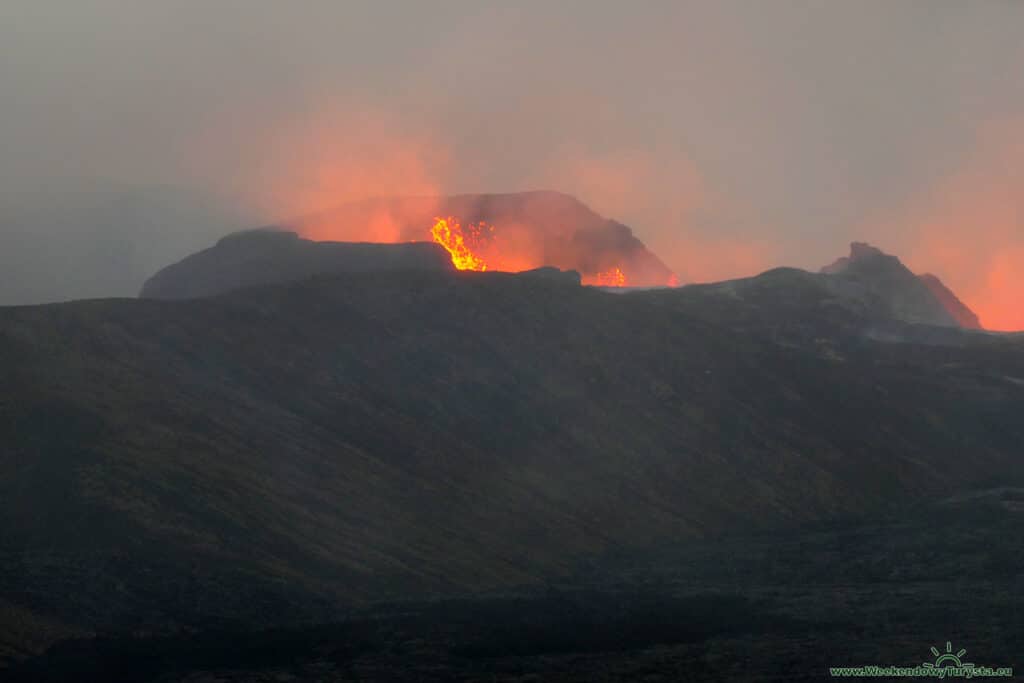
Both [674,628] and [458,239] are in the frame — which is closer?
[674,628]

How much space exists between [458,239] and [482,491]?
109m

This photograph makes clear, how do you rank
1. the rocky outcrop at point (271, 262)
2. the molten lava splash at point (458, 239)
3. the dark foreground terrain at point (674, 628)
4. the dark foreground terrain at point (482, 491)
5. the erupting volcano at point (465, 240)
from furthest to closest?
the erupting volcano at point (465, 240), the molten lava splash at point (458, 239), the rocky outcrop at point (271, 262), the dark foreground terrain at point (482, 491), the dark foreground terrain at point (674, 628)

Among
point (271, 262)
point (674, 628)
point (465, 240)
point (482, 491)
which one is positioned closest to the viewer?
point (674, 628)

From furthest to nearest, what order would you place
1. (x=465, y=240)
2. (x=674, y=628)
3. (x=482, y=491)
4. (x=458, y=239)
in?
(x=465, y=240), (x=458, y=239), (x=482, y=491), (x=674, y=628)

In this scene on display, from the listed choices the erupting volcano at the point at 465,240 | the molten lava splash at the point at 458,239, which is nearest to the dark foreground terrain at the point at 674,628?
the molten lava splash at the point at 458,239

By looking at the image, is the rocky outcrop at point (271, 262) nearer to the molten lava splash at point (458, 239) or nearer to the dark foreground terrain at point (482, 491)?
the molten lava splash at point (458, 239)

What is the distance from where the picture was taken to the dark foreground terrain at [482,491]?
192 feet

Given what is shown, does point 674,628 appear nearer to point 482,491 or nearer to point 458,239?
point 482,491

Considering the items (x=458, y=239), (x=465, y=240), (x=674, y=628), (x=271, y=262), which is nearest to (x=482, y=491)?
(x=674, y=628)

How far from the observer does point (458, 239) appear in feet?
643

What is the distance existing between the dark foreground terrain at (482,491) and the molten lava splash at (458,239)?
6088cm

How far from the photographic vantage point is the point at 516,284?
409ft

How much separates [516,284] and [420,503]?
142ft

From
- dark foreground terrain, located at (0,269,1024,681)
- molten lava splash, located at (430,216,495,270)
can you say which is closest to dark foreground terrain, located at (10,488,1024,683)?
dark foreground terrain, located at (0,269,1024,681)
